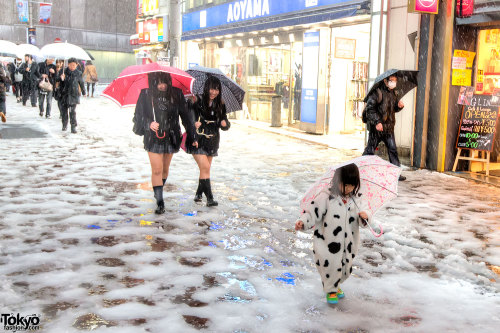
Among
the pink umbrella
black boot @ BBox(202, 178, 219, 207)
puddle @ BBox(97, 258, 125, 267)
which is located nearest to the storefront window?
black boot @ BBox(202, 178, 219, 207)

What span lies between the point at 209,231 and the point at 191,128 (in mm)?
1539

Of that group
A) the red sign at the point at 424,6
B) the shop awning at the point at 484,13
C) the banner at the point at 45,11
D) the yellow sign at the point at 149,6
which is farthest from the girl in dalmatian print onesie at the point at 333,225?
the banner at the point at 45,11

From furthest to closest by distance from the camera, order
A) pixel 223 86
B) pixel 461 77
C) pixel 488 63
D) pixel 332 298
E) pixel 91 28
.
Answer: pixel 91 28
pixel 488 63
pixel 461 77
pixel 223 86
pixel 332 298

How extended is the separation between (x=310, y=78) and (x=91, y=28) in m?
47.2

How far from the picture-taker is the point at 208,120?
7.45m

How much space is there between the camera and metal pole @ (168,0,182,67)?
29078 mm

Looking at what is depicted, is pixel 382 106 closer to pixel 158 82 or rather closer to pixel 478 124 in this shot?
pixel 478 124

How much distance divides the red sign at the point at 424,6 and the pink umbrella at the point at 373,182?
724 cm

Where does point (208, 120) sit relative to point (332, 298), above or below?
above

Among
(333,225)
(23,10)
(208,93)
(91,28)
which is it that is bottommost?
(333,225)

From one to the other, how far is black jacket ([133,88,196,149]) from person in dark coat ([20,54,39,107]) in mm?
17368

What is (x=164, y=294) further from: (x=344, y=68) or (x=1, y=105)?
(x=344, y=68)

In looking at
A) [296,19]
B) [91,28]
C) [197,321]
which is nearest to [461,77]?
[296,19]

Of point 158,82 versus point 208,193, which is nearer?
point 158,82
